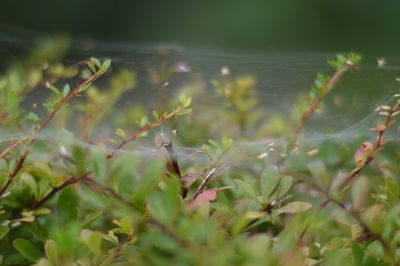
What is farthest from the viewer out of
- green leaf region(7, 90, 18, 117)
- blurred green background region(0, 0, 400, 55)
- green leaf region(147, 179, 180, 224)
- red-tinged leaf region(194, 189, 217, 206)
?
blurred green background region(0, 0, 400, 55)

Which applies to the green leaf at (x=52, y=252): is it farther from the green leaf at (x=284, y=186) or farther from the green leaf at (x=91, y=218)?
the green leaf at (x=284, y=186)

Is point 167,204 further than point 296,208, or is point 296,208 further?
point 296,208

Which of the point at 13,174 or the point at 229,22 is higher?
the point at 13,174

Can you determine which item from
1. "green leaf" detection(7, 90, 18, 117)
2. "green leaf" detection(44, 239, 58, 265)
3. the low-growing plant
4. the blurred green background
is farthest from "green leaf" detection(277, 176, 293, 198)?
the blurred green background

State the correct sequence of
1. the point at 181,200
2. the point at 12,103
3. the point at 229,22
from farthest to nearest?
the point at 229,22 < the point at 12,103 < the point at 181,200

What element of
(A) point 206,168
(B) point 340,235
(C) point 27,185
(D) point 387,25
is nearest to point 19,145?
(C) point 27,185

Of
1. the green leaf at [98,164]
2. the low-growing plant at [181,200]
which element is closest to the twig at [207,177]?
the low-growing plant at [181,200]

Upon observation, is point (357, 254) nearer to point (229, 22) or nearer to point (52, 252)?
point (52, 252)

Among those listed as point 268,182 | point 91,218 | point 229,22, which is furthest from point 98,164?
point 229,22

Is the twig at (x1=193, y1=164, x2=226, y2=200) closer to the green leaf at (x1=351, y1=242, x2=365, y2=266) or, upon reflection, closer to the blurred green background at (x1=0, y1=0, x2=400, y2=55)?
the green leaf at (x1=351, y1=242, x2=365, y2=266)
